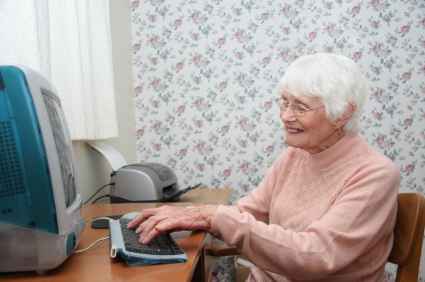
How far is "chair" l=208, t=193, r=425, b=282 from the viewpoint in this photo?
0.88 meters

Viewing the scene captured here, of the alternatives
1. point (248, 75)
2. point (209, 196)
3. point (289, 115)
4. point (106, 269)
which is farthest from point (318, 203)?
point (248, 75)

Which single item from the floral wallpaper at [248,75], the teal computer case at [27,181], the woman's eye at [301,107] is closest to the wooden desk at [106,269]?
the teal computer case at [27,181]

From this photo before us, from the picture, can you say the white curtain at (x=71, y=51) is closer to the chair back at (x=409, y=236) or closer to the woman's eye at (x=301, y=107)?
the woman's eye at (x=301, y=107)

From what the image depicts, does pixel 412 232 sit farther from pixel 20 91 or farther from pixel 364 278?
pixel 20 91

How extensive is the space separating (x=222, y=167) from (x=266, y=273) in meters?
1.15

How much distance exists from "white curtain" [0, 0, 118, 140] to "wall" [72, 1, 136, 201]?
0.92 ft

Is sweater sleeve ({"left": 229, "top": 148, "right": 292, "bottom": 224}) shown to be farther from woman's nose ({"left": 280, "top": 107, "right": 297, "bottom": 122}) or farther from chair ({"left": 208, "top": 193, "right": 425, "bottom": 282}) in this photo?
chair ({"left": 208, "top": 193, "right": 425, "bottom": 282})

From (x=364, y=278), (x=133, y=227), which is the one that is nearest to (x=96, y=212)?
(x=133, y=227)

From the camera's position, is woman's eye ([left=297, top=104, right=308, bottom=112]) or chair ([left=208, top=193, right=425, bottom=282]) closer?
chair ([left=208, top=193, right=425, bottom=282])

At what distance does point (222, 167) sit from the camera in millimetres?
2191

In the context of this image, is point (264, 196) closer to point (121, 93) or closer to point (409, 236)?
point (409, 236)

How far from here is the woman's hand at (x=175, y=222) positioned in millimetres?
823

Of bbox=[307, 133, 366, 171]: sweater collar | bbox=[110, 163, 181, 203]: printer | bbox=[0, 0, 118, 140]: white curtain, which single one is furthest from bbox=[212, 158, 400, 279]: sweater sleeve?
bbox=[0, 0, 118, 140]: white curtain

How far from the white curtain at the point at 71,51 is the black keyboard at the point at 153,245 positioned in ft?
1.99
